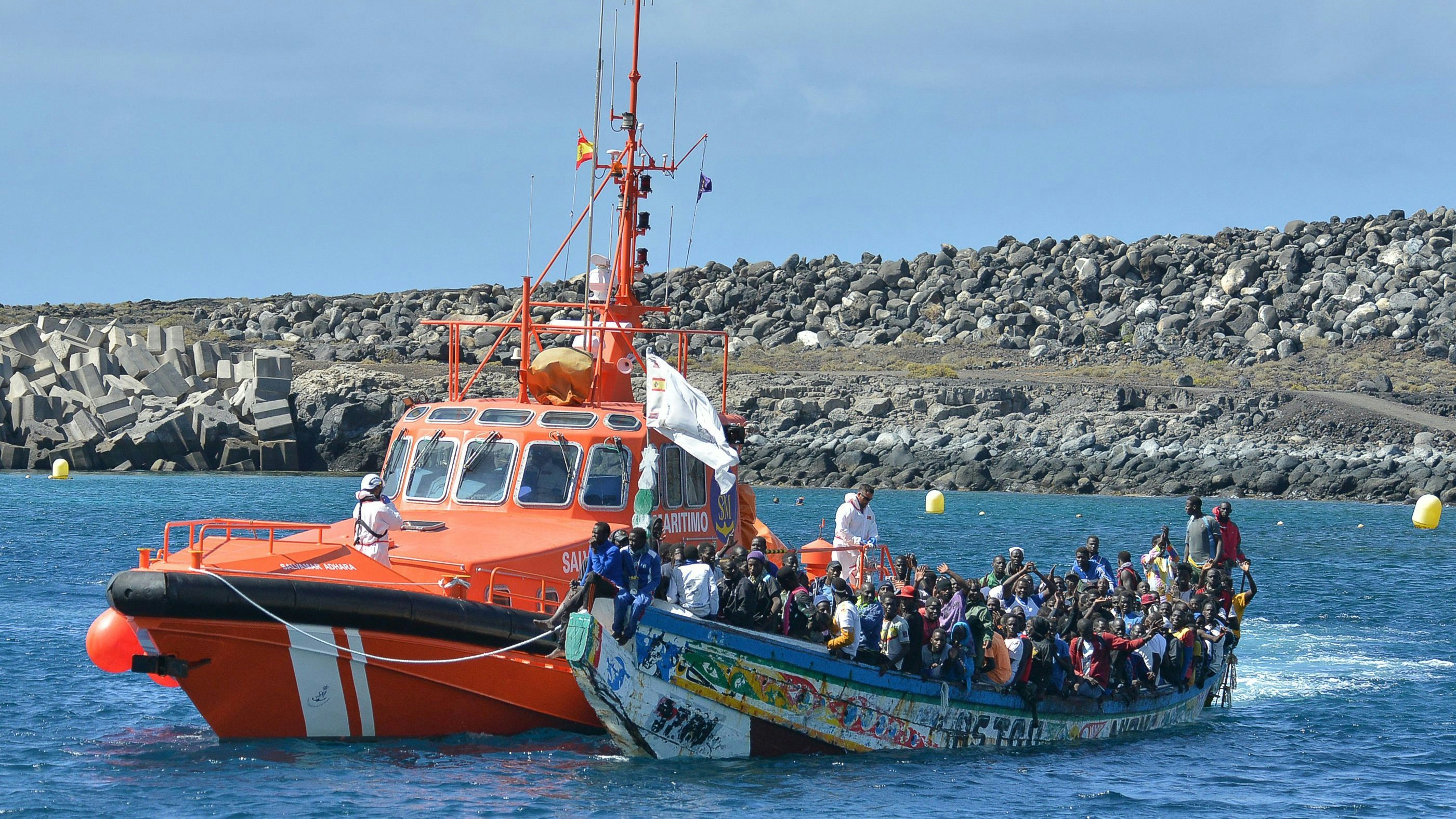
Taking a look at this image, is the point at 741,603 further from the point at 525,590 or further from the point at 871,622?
the point at 525,590

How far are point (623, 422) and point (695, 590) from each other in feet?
9.05

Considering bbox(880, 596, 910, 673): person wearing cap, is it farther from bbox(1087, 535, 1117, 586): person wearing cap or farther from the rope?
bbox(1087, 535, 1117, 586): person wearing cap

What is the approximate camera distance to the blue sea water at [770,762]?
478 inches

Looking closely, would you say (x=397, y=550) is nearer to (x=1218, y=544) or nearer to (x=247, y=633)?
(x=247, y=633)

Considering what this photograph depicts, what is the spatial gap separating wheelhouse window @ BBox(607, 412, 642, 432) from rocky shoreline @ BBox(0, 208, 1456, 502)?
4596cm

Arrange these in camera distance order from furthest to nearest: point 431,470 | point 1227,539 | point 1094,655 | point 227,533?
point 1227,539
point 1094,655
point 431,470
point 227,533

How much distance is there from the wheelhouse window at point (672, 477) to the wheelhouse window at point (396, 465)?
250 centimetres

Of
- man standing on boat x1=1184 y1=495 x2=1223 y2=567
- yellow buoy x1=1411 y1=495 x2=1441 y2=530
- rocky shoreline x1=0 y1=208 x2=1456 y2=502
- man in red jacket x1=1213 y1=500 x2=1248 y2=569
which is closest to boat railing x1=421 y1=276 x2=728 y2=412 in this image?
man standing on boat x1=1184 y1=495 x2=1223 y2=567

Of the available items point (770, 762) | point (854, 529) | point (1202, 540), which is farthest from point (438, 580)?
point (1202, 540)

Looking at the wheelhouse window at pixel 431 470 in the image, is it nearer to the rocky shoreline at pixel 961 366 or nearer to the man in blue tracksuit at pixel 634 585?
the man in blue tracksuit at pixel 634 585

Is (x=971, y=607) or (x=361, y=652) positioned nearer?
(x=361, y=652)

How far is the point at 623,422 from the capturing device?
15.0m

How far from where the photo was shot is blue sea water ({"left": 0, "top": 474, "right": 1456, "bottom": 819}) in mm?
12141

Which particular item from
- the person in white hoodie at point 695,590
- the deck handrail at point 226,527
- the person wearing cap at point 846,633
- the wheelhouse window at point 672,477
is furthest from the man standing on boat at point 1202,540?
the deck handrail at point 226,527
